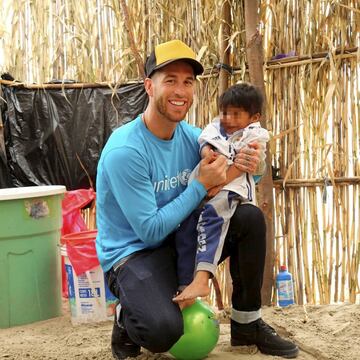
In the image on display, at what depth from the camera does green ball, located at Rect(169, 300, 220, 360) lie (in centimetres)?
222

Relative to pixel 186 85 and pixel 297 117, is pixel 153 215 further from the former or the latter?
pixel 297 117

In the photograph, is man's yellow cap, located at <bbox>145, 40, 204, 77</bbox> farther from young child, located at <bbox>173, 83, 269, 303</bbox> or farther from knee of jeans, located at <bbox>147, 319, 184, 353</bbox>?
knee of jeans, located at <bbox>147, 319, 184, 353</bbox>

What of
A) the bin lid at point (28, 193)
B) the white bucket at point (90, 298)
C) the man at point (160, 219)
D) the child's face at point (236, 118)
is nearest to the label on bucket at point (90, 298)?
the white bucket at point (90, 298)

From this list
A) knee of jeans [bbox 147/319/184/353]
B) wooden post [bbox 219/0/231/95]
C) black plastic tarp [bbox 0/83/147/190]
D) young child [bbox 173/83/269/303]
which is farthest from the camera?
black plastic tarp [bbox 0/83/147/190]

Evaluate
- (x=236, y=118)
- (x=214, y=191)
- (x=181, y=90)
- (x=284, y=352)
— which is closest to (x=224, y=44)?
(x=236, y=118)

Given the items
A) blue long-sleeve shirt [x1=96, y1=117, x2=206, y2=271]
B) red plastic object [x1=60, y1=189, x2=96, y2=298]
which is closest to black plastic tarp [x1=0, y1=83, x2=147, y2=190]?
red plastic object [x1=60, y1=189, x2=96, y2=298]

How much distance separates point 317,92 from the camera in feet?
11.3

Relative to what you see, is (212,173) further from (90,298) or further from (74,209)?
(74,209)

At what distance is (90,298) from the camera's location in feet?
10.00

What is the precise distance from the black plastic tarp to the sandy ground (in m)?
1.28

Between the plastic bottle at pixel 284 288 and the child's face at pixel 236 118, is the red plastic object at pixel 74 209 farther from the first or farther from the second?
the child's face at pixel 236 118

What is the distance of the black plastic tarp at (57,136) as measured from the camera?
4.22m

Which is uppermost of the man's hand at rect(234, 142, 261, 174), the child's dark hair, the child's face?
the child's dark hair

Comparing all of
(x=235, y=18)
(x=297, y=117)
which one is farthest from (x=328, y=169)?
(x=235, y=18)
